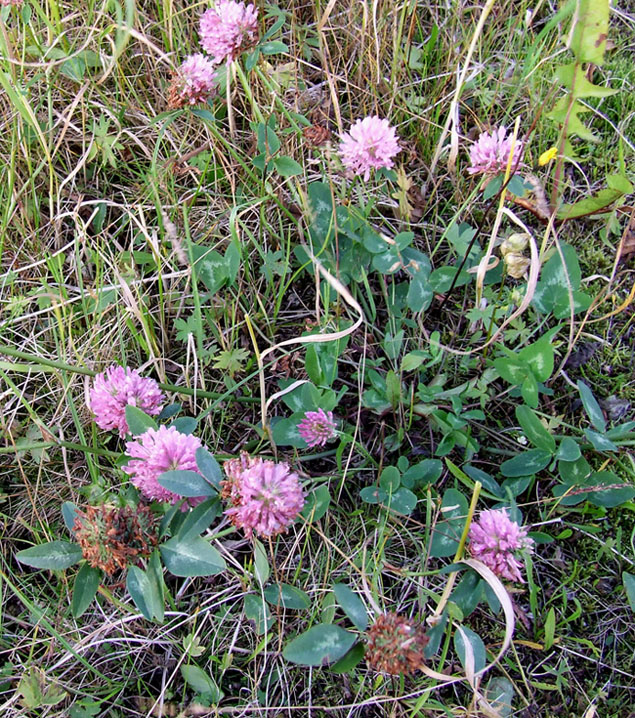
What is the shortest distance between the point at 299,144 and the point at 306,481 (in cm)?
111

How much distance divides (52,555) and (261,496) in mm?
524

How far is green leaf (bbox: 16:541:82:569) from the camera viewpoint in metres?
1.40

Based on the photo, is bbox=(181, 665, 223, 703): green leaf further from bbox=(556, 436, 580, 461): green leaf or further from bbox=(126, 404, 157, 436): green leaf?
bbox=(556, 436, 580, 461): green leaf

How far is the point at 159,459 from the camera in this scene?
1403 millimetres

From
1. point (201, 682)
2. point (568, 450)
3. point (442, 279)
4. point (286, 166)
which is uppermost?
point (286, 166)

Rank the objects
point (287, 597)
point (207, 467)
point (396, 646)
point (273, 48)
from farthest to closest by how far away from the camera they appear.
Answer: point (273, 48) < point (287, 597) < point (207, 467) < point (396, 646)

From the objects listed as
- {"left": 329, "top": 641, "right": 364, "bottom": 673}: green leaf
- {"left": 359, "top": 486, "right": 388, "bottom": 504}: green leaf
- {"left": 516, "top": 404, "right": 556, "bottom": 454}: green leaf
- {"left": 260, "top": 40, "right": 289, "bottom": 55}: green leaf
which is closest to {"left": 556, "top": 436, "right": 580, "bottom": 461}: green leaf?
{"left": 516, "top": 404, "right": 556, "bottom": 454}: green leaf

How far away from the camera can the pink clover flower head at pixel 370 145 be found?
1632 mm

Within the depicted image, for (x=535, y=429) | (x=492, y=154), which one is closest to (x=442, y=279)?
(x=492, y=154)

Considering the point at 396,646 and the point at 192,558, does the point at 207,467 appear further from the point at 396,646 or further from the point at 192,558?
the point at 396,646

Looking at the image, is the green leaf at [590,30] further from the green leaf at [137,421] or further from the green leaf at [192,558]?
the green leaf at [192,558]

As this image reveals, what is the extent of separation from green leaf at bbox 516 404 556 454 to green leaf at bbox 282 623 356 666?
663mm

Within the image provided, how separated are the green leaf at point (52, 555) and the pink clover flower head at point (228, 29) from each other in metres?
1.35

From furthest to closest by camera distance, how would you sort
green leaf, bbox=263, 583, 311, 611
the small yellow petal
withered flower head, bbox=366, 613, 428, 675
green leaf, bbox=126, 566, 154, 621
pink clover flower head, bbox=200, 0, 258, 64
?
pink clover flower head, bbox=200, 0, 258, 64, the small yellow petal, green leaf, bbox=263, 583, 311, 611, green leaf, bbox=126, 566, 154, 621, withered flower head, bbox=366, 613, 428, 675
